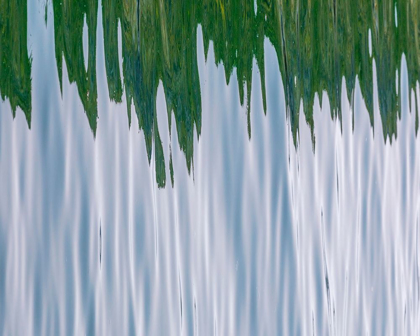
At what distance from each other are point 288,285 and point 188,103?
174 mm

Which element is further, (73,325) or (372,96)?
(372,96)

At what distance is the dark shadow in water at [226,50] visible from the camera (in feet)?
1.54

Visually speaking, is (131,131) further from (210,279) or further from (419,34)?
(419,34)

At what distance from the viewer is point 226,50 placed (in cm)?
52

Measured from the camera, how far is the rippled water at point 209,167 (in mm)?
457

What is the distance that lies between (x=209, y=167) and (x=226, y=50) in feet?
0.31

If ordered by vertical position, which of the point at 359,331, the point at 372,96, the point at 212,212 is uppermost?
the point at 372,96

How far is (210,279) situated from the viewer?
1.68 ft

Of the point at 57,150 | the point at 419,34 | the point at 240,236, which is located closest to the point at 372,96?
the point at 419,34

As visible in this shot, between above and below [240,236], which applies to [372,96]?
above

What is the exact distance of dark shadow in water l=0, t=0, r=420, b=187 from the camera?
468mm

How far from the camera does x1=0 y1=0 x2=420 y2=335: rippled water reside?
0.46 meters

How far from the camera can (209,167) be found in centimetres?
52

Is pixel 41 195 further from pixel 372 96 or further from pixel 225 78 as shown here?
pixel 372 96
